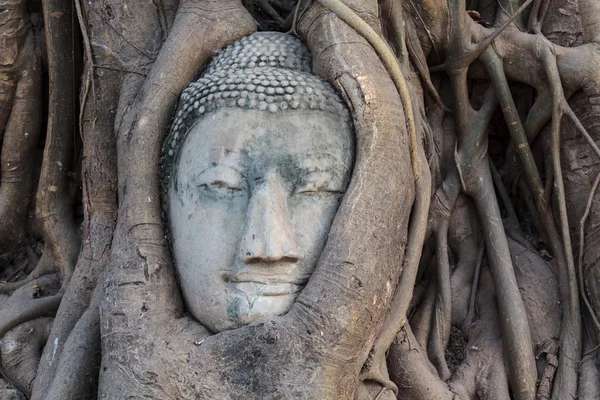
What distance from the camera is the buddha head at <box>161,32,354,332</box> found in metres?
1.66

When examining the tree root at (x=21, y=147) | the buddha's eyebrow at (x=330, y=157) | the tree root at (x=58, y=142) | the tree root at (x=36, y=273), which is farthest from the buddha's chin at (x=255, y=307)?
the tree root at (x=21, y=147)

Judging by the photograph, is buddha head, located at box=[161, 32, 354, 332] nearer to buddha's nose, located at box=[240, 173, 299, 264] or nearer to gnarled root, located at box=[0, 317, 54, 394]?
buddha's nose, located at box=[240, 173, 299, 264]

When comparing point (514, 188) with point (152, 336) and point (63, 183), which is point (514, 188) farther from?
point (63, 183)

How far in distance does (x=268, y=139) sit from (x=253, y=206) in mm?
204

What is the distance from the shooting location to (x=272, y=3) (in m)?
2.40

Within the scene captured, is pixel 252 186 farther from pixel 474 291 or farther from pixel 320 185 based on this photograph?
pixel 474 291

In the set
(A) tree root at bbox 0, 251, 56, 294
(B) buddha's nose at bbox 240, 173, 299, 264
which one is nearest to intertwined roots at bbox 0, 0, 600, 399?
(A) tree root at bbox 0, 251, 56, 294

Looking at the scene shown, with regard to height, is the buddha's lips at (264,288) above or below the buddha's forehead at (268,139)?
below

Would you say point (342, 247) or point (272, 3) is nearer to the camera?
point (342, 247)

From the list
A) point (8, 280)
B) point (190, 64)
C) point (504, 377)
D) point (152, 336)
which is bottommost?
point (8, 280)

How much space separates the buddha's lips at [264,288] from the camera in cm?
166

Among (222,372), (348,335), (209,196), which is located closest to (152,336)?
(222,372)

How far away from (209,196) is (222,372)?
47 centimetres

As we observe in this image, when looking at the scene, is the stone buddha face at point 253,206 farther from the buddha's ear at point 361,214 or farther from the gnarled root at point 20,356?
the gnarled root at point 20,356
